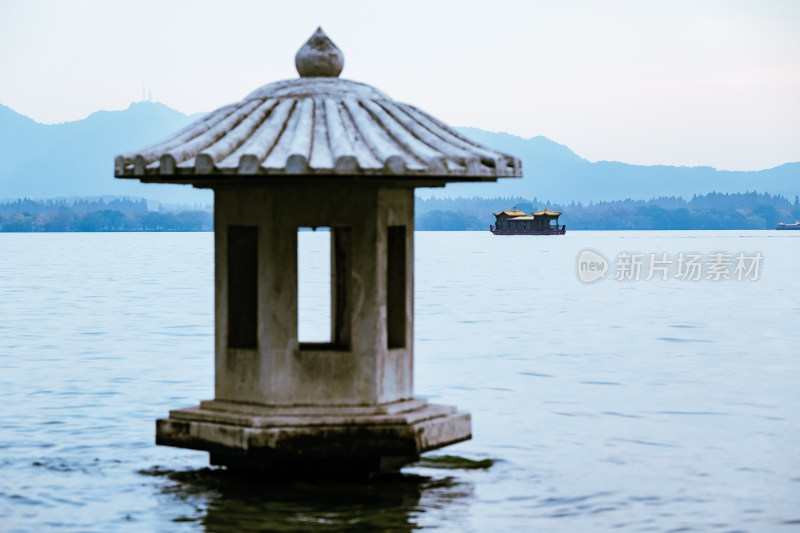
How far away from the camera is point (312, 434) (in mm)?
11172

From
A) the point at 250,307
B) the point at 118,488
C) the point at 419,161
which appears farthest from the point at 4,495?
the point at 419,161

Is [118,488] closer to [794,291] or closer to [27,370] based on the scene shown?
[27,370]

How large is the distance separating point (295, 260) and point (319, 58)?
6.31 feet

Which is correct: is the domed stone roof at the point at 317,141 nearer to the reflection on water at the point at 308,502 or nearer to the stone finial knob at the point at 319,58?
the stone finial knob at the point at 319,58

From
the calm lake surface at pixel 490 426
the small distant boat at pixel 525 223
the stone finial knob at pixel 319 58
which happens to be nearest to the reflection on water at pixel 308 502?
the calm lake surface at pixel 490 426

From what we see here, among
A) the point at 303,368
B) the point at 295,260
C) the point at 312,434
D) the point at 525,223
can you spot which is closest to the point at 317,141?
the point at 295,260

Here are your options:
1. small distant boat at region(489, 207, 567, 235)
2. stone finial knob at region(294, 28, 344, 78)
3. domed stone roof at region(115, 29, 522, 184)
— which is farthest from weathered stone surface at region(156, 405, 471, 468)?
small distant boat at region(489, 207, 567, 235)

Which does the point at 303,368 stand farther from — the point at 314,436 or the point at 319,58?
the point at 319,58

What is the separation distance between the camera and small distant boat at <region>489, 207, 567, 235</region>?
171m

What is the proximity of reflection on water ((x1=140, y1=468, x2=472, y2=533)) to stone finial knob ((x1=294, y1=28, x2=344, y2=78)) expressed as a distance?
366cm

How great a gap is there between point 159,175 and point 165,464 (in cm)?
407

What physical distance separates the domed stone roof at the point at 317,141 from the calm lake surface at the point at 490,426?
2.88 metres

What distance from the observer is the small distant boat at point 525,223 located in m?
171

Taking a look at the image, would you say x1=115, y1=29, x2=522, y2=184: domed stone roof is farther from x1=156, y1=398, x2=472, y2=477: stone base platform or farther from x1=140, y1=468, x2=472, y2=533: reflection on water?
x1=140, y1=468, x2=472, y2=533: reflection on water
